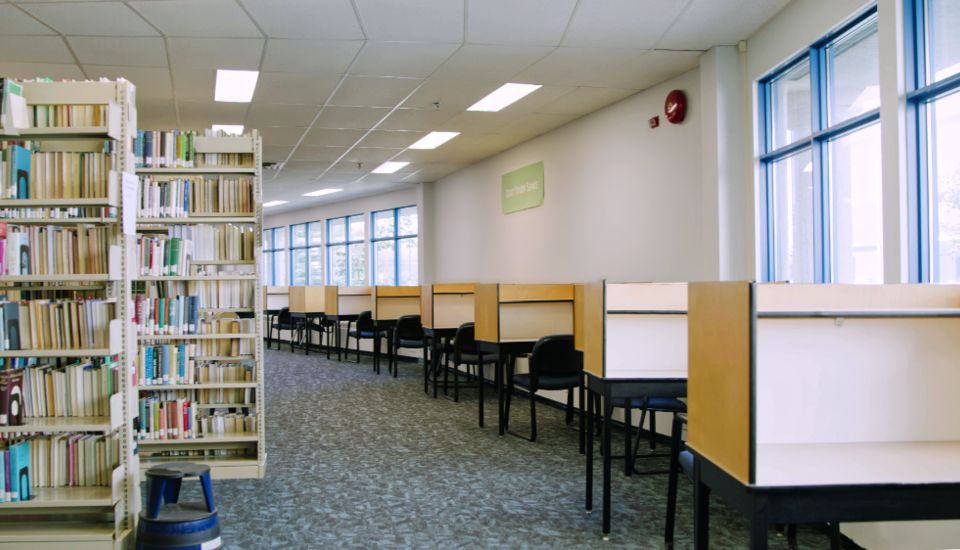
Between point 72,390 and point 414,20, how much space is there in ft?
9.17

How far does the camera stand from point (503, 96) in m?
5.70

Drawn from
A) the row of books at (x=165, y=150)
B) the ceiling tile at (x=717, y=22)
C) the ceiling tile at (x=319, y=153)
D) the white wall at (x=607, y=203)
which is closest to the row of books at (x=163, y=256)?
the row of books at (x=165, y=150)

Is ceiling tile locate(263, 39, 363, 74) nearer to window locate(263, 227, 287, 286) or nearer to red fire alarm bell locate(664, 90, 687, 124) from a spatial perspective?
red fire alarm bell locate(664, 90, 687, 124)

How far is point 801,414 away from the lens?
1.98 metres

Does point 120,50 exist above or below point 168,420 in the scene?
above

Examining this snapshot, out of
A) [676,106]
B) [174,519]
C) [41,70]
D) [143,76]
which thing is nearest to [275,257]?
[143,76]

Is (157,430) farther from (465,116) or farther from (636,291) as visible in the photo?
(465,116)

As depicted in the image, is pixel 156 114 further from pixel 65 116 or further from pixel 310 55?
pixel 65 116

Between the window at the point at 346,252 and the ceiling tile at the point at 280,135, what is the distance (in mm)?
5356

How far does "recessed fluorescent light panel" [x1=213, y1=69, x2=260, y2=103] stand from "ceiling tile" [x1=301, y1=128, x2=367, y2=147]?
50.4 inches

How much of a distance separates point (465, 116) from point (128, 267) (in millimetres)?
4151

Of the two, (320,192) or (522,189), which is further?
(320,192)

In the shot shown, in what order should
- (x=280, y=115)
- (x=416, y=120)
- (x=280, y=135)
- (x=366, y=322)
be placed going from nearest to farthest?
(x=280, y=115), (x=416, y=120), (x=280, y=135), (x=366, y=322)

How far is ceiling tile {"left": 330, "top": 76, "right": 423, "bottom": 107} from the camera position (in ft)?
16.8
